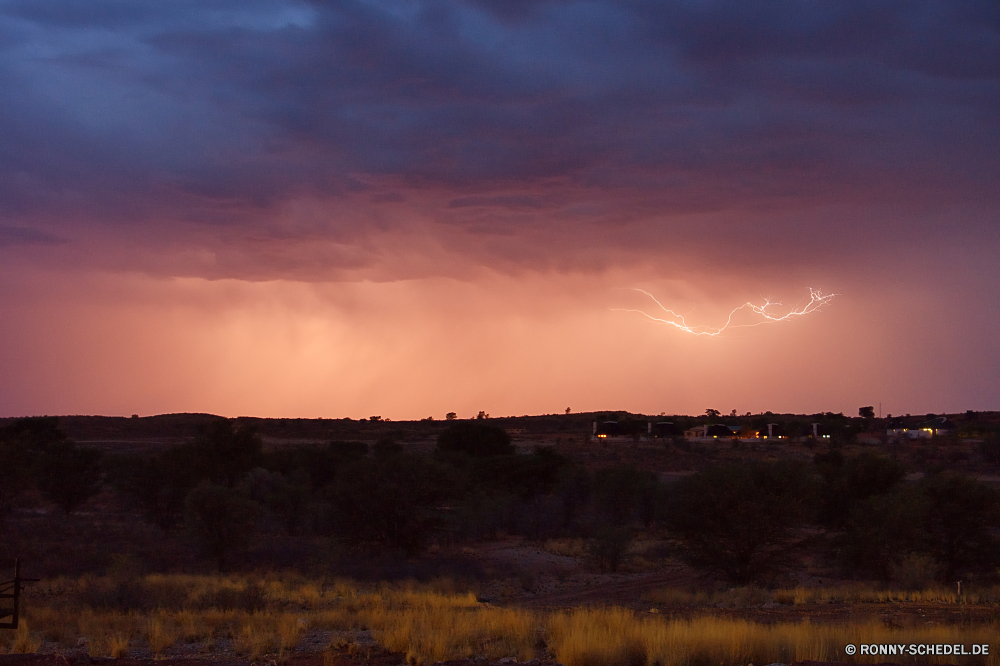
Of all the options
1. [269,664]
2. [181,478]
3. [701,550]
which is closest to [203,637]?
[269,664]

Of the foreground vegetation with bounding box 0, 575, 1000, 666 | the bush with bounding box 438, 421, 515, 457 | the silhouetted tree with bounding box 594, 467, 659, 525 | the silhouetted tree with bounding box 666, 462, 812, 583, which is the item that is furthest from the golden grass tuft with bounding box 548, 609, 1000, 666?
the bush with bounding box 438, 421, 515, 457

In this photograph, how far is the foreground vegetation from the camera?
14234 millimetres

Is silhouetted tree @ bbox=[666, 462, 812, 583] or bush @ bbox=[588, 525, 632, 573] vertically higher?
silhouetted tree @ bbox=[666, 462, 812, 583]

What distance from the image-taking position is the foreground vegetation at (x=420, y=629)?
1423 centimetres

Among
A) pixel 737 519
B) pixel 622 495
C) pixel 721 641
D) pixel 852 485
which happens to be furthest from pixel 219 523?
pixel 852 485

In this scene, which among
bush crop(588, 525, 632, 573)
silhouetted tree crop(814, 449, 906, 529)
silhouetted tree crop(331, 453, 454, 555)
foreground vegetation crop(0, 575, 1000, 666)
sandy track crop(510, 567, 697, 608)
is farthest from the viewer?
silhouetted tree crop(814, 449, 906, 529)

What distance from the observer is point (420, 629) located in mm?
17672

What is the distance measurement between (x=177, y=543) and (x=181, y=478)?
32.6ft

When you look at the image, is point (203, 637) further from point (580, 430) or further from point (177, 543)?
point (580, 430)

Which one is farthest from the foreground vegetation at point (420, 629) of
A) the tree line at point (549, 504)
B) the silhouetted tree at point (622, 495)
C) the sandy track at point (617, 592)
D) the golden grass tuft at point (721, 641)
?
the silhouetted tree at point (622, 495)

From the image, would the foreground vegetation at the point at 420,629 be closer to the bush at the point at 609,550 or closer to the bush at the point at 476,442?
the bush at the point at 609,550

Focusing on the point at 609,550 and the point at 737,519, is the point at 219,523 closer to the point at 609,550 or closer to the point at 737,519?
the point at 609,550

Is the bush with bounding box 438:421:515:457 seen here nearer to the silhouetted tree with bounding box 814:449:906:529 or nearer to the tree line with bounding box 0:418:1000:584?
the tree line with bounding box 0:418:1000:584

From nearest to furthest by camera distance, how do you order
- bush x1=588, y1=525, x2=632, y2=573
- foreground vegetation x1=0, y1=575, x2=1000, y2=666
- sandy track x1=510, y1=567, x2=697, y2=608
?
1. foreground vegetation x1=0, y1=575, x2=1000, y2=666
2. sandy track x1=510, y1=567, x2=697, y2=608
3. bush x1=588, y1=525, x2=632, y2=573
